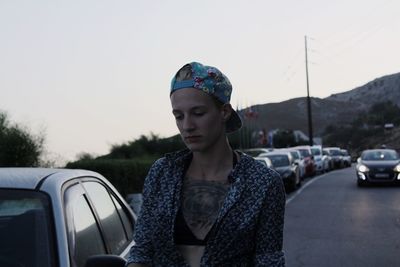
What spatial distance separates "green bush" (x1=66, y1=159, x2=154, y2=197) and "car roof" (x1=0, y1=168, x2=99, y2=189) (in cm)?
1267

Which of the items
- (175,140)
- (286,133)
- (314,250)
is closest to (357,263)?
(314,250)

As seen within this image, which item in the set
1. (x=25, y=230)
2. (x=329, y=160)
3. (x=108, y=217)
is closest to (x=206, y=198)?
(x=25, y=230)

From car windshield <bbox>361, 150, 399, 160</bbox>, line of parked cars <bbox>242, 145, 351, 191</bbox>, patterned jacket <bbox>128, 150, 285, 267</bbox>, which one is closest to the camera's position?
Answer: patterned jacket <bbox>128, 150, 285, 267</bbox>

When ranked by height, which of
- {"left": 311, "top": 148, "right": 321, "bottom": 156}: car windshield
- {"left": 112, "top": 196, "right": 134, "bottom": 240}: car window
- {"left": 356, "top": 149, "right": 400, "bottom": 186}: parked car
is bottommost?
{"left": 356, "top": 149, "right": 400, "bottom": 186}: parked car

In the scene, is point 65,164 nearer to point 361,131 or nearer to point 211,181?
point 211,181

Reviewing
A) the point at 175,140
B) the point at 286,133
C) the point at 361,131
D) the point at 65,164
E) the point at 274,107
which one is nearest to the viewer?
the point at 65,164

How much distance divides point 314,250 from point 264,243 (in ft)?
27.8

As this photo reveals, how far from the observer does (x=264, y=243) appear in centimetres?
241

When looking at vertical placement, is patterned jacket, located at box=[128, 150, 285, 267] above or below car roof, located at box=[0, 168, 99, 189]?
below

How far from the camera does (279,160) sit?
2552 centimetres

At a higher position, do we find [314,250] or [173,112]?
[173,112]

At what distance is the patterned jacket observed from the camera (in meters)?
2.37

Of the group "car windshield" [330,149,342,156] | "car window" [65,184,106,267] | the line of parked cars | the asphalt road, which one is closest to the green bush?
the line of parked cars

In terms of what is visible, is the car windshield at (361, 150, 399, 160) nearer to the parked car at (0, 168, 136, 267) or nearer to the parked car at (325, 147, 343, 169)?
the parked car at (325, 147, 343, 169)
